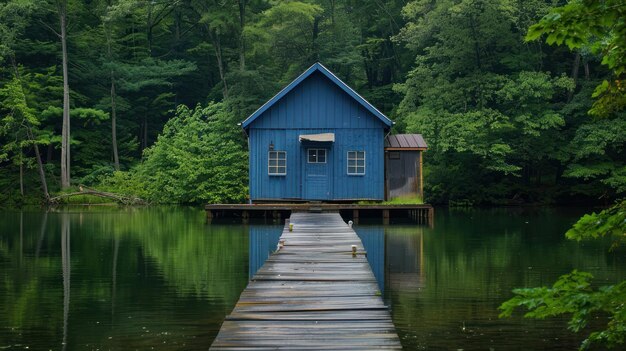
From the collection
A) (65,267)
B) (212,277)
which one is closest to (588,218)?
(212,277)

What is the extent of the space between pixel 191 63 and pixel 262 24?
568 cm

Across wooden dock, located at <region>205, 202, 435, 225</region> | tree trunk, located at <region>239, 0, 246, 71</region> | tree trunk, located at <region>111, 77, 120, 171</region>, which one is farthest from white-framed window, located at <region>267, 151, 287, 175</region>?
tree trunk, located at <region>111, 77, 120, 171</region>

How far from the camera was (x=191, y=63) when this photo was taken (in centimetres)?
5028

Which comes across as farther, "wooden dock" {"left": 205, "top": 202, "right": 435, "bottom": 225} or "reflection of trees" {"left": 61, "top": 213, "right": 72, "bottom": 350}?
"wooden dock" {"left": 205, "top": 202, "right": 435, "bottom": 225}

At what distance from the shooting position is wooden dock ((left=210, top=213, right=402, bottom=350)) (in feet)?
25.0

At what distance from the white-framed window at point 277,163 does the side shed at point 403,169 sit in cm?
379

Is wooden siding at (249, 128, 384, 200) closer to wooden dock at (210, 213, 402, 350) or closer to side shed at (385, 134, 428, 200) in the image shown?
side shed at (385, 134, 428, 200)

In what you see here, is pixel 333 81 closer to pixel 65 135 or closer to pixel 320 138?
pixel 320 138

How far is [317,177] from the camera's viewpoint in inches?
1277

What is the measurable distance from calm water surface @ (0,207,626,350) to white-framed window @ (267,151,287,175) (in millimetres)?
4058

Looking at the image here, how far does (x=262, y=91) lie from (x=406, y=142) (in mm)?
13016

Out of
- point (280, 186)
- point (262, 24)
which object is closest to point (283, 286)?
point (280, 186)

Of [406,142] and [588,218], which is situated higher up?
[406,142]

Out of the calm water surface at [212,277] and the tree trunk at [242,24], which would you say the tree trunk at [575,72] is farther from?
the tree trunk at [242,24]
